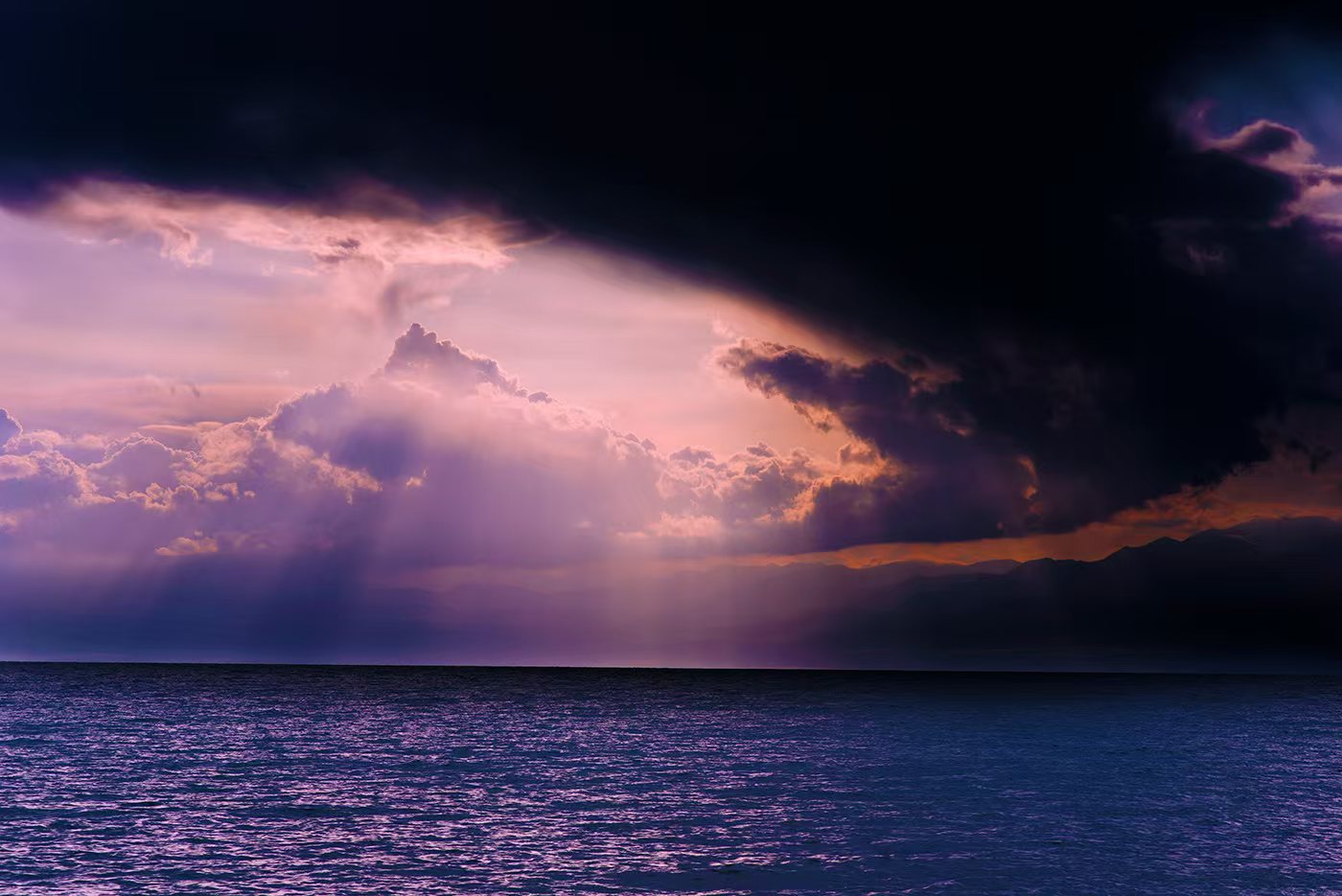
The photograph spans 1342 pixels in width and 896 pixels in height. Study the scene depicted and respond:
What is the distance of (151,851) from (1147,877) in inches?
1256

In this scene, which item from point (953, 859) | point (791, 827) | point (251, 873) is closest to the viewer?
point (251, 873)

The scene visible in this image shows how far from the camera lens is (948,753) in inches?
Result: 2936

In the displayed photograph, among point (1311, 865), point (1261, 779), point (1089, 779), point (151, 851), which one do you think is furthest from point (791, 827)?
point (1261, 779)

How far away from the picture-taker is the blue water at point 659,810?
33.3 metres

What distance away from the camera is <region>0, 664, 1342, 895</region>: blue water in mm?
33281

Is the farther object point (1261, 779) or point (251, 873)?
point (1261, 779)

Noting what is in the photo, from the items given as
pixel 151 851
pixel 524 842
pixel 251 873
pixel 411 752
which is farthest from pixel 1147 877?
pixel 411 752

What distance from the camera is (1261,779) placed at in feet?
205

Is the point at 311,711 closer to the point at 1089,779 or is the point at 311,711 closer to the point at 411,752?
the point at 411,752

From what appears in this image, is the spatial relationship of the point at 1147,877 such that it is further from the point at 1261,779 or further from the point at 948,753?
the point at 948,753

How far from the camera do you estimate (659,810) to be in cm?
4578

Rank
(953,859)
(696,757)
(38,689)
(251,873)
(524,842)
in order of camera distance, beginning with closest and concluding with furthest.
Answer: (251,873), (953,859), (524,842), (696,757), (38,689)

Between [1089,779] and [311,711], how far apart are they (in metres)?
92.9

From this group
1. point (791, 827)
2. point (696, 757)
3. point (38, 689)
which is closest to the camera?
point (791, 827)
